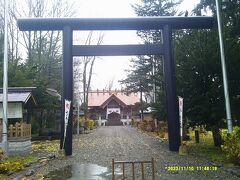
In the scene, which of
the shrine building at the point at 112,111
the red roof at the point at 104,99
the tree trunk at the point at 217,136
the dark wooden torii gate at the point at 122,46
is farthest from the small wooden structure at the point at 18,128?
the red roof at the point at 104,99

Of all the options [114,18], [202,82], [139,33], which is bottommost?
[202,82]

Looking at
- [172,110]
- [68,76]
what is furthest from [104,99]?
[172,110]

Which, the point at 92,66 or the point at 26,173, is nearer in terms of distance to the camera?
the point at 26,173

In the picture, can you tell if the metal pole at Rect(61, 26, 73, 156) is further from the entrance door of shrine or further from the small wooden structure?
the entrance door of shrine

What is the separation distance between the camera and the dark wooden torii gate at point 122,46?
15780 mm

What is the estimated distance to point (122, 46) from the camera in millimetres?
16141

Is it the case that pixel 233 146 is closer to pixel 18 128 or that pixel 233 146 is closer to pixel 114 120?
pixel 18 128

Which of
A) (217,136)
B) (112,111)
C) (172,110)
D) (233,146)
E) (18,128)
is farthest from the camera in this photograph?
(112,111)

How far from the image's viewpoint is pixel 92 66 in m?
42.9

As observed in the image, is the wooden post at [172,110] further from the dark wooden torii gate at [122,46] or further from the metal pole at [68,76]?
the metal pole at [68,76]

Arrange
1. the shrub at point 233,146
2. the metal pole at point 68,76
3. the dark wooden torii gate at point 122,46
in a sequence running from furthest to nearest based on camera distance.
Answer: the dark wooden torii gate at point 122,46, the metal pole at point 68,76, the shrub at point 233,146

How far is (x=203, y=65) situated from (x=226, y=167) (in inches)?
224

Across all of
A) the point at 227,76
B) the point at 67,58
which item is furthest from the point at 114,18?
the point at 227,76

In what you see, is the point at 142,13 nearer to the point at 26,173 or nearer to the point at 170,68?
the point at 170,68
